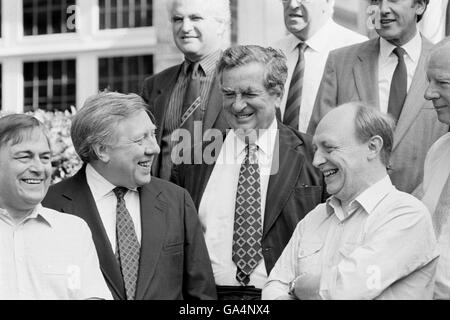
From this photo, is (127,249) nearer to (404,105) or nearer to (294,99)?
(294,99)

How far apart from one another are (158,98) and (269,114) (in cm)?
96

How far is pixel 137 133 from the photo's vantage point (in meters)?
4.57

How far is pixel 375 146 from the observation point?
4.19 meters

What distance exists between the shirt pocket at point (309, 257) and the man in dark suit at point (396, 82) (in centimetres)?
81

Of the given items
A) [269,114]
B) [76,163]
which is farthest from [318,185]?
[76,163]

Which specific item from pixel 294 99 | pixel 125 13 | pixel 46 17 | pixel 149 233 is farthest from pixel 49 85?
pixel 149 233

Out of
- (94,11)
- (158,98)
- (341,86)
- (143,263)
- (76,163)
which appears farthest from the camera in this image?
(94,11)

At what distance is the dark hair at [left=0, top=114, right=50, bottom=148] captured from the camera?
13.3ft

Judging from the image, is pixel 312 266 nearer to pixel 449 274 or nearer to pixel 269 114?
pixel 449 274

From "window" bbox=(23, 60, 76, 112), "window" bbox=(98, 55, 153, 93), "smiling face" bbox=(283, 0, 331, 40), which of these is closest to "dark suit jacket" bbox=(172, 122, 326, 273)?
"smiling face" bbox=(283, 0, 331, 40)

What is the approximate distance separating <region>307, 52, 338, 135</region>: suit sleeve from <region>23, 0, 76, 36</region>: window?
4962 mm

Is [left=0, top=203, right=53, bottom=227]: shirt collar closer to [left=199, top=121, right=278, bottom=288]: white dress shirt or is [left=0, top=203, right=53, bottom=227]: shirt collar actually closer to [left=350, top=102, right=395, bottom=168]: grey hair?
[left=199, top=121, right=278, bottom=288]: white dress shirt

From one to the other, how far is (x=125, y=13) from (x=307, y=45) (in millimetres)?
4414

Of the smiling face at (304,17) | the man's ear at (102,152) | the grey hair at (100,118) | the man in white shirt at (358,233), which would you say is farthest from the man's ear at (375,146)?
the smiling face at (304,17)
